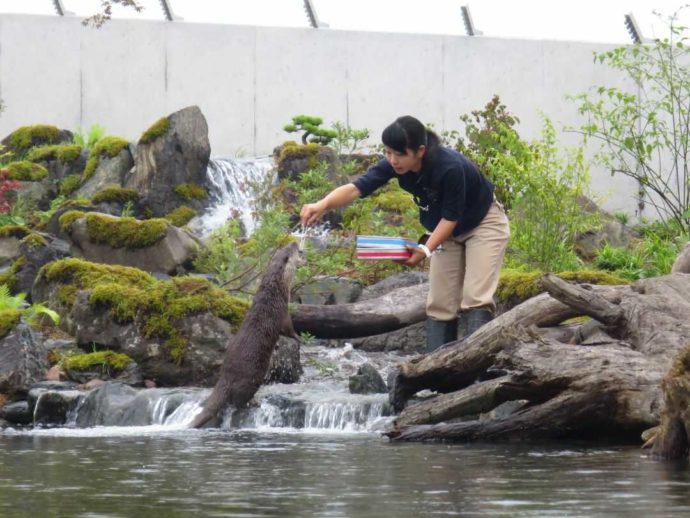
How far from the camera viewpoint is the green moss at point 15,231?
17.5 m

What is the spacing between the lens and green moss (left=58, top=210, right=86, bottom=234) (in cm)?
1697

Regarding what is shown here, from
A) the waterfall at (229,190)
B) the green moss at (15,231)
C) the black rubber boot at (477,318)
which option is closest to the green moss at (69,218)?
the green moss at (15,231)

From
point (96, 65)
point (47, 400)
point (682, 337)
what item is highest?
point (96, 65)

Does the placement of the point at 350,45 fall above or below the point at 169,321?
above

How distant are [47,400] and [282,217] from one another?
13.9ft

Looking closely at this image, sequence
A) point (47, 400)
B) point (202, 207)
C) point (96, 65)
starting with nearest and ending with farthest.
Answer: point (47, 400)
point (202, 207)
point (96, 65)

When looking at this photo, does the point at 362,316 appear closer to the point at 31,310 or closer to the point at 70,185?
the point at 31,310

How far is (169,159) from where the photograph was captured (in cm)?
2014

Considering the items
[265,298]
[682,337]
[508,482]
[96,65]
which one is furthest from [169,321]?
[96,65]

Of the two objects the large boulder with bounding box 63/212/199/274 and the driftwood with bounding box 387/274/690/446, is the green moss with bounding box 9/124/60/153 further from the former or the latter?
the driftwood with bounding box 387/274/690/446

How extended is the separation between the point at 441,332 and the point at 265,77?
15384 millimetres

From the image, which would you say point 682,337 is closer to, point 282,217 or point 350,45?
point 282,217

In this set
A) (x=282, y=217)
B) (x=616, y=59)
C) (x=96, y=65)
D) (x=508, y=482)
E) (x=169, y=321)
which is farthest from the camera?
(x=96, y=65)

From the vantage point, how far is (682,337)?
8.84m
